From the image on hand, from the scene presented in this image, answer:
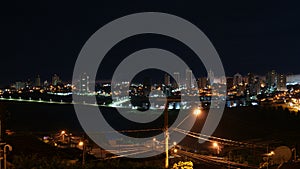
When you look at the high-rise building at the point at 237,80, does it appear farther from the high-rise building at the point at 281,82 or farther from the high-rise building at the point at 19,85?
the high-rise building at the point at 19,85

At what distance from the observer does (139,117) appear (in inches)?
822

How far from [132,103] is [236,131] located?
13.3 metres

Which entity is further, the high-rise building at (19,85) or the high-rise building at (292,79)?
the high-rise building at (292,79)

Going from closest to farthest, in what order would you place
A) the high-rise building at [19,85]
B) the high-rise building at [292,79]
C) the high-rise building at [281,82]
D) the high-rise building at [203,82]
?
the high-rise building at [203,82] < the high-rise building at [19,85] < the high-rise building at [281,82] < the high-rise building at [292,79]

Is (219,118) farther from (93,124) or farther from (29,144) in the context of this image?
(29,144)

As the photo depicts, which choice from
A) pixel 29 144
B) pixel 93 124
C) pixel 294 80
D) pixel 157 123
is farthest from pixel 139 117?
pixel 294 80

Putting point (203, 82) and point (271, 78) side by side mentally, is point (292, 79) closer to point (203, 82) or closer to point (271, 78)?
point (271, 78)

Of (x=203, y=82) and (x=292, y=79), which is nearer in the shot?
(x=203, y=82)

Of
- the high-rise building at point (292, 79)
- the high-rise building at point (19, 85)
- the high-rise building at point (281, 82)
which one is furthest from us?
the high-rise building at point (292, 79)

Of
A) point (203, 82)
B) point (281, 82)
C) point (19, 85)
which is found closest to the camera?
point (203, 82)

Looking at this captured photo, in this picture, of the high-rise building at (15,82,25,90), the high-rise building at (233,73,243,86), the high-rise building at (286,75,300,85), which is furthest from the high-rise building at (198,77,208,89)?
the high-rise building at (15,82,25,90)

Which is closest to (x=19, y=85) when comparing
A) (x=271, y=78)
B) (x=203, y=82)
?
(x=203, y=82)

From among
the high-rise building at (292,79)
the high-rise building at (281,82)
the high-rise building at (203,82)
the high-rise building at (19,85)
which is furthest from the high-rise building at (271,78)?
the high-rise building at (19,85)

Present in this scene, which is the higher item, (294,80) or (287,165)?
(294,80)
